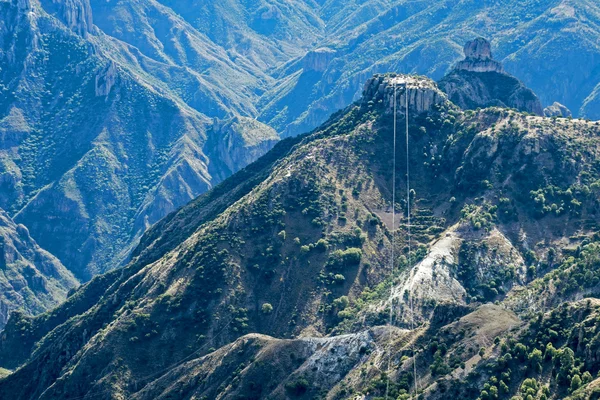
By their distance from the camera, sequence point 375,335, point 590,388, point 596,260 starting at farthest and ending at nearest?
1. point 596,260
2. point 375,335
3. point 590,388

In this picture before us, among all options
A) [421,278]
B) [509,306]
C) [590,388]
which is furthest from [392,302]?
[590,388]

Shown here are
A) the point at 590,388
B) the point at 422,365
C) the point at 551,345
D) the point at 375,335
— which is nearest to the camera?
the point at 590,388

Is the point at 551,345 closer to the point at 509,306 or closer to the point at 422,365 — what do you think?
the point at 422,365

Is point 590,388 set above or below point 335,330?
below

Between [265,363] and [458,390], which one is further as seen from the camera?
[265,363]

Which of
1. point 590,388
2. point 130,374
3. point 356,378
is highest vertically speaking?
point 130,374

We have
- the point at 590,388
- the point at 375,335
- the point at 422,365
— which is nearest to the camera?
the point at 590,388

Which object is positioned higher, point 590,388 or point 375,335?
point 375,335

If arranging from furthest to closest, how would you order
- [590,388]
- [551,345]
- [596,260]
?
[596,260]
[551,345]
[590,388]

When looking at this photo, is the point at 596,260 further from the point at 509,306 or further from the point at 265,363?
the point at 265,363

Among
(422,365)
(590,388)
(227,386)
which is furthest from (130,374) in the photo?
(590,388)
